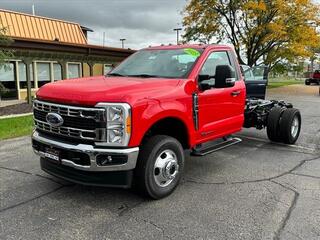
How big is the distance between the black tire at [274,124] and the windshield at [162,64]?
2.90 metres

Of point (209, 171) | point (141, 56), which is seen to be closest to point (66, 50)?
point (141, 56)

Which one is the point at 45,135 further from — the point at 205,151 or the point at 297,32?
the point at 297,32

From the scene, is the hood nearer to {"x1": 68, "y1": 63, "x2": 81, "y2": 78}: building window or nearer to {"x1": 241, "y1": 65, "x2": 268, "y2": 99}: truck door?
{"x1": 241, "y1": 65, "x2": 268, "y2": 99}: truck door

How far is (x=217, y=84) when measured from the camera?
4926mm

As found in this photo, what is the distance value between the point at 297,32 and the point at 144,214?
23765 mm

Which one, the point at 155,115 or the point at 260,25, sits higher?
the point at 260,25

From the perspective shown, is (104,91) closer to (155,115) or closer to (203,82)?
(155,115)

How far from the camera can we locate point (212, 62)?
17.6ft

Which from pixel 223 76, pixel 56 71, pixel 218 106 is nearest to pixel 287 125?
pixel 218 106

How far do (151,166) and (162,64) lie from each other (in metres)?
1.82

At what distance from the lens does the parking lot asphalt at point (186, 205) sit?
11.6 feet

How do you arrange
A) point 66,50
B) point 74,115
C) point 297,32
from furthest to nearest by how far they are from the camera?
point 297,32
point 66,50
point 74,115

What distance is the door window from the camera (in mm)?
5133

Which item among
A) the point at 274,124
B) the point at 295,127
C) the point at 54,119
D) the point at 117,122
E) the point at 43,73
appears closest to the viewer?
the point at 117,122
